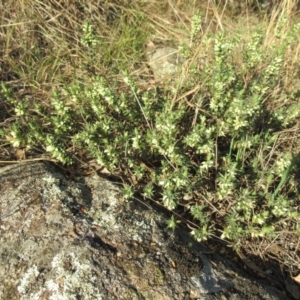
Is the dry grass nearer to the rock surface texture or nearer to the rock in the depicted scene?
the rock

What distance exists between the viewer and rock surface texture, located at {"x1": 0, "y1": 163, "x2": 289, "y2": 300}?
1.82 m

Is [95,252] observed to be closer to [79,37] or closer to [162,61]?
[162,61]

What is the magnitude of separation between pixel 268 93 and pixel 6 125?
190cm

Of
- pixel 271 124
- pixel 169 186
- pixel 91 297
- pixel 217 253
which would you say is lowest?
pixel 217 253

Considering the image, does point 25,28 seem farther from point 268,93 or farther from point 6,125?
point 268,93

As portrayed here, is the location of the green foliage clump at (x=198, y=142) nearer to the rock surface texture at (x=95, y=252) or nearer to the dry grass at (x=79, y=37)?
the rock surface texture at (x=95, y=252)

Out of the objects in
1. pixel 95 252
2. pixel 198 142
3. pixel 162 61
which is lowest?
pixel 95 252

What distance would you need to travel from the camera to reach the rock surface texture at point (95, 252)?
1.82 meters

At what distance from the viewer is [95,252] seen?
6.29 ft

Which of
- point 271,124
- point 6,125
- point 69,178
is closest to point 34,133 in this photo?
point 69,178

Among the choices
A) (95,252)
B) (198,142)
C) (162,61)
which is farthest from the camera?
(162,61)

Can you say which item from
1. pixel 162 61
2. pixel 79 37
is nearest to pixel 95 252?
pixel 162 61

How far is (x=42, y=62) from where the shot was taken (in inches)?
134

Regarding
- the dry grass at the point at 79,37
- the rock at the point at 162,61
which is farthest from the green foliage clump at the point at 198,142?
the rock at the point at 162,61
